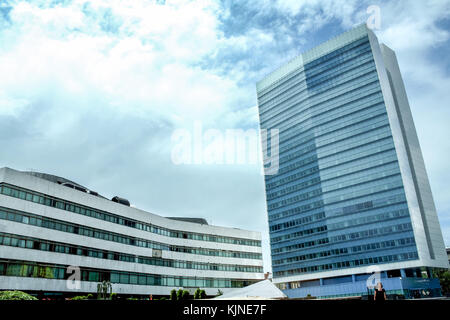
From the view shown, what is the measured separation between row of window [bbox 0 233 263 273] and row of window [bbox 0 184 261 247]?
5.80 metres

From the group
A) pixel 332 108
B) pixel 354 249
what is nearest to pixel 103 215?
pixel 354 249

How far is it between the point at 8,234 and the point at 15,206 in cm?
405

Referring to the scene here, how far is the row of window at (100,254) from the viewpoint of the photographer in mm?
52219


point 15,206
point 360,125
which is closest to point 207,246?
point 15,206

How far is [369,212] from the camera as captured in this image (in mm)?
118125

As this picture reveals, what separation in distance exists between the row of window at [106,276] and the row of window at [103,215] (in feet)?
30.2

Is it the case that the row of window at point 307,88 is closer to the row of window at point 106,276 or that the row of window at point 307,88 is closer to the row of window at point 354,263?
the row of window at point 354,263

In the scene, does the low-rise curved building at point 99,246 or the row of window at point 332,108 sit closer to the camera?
the low-rise curved building at point 99,246

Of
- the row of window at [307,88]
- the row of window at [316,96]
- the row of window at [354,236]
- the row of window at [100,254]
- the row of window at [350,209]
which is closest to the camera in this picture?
the row of window at [100,254]

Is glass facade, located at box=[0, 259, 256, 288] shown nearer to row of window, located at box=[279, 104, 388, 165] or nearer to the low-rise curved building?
the low-rise curved building

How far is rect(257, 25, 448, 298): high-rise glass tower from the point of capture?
368ft

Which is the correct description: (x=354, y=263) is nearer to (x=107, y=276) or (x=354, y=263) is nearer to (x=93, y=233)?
(x=107, y=276)

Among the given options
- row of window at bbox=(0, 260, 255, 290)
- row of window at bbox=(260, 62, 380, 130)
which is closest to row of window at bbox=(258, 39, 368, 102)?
row of window at bbox=(260, 62, 380, 130)

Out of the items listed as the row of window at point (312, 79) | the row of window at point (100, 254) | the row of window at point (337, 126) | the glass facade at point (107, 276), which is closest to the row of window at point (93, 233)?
the row of window at point (100, 254)
